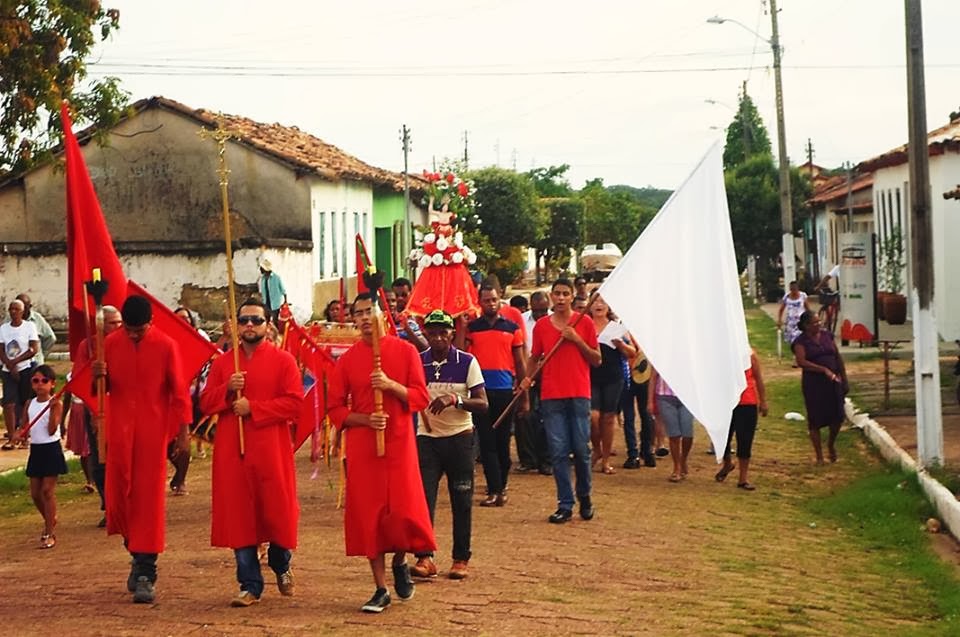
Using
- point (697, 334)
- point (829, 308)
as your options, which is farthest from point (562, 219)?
point (697, 334)

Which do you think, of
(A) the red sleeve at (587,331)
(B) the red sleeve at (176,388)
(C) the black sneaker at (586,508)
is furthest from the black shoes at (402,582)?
(A) the red sleeve at (587,331)

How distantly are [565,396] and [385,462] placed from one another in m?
3.69

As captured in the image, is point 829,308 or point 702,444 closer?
point 702,444

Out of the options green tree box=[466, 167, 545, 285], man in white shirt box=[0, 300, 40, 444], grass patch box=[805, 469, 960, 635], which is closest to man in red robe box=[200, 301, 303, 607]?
grass patch box=[805, 469, 960, 635]

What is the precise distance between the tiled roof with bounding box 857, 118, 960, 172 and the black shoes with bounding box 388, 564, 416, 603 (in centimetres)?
1927

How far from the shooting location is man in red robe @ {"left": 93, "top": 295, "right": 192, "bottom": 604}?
396 inches

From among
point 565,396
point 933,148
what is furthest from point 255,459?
point 933,148

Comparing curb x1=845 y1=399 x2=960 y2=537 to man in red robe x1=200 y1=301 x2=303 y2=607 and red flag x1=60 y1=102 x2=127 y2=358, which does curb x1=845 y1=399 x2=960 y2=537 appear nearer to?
man in red robe x1=200 y1=301 x2=303 y2=607

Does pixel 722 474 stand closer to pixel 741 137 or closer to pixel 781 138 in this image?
pixel 781 138

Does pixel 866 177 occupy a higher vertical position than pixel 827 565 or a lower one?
higher

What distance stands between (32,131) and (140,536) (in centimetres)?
920

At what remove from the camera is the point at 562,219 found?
7531cm

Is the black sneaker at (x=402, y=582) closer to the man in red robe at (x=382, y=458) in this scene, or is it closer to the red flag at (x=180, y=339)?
the man in red robe at (x=382, y=458)

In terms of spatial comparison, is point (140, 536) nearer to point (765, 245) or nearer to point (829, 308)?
point (829, 308)
